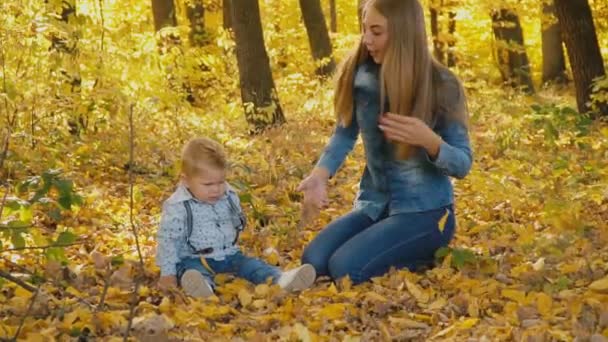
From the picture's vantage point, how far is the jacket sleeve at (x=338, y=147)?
4.94m

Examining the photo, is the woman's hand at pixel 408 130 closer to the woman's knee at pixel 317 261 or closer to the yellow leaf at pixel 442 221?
the yellow leaf at pixel 442 221

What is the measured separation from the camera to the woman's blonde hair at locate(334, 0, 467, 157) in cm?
461

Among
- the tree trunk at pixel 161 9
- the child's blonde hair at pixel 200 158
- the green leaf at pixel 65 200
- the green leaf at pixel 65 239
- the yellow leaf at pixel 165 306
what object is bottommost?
the yellow leaf at pixel 165 306

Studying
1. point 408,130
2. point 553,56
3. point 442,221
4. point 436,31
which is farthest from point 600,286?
point 436,31

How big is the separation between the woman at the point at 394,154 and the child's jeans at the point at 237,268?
0.32 m

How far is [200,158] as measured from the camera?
458cm

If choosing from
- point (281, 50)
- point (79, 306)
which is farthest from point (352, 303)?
point (281, 50)

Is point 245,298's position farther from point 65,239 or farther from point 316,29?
point 316,29

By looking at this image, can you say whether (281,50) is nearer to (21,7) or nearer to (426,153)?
(21,7)

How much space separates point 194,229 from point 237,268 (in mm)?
314

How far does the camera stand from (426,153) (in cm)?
466

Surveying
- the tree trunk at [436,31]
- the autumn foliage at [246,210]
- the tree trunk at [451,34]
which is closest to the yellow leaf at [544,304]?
the autumn foliage at [246,210]

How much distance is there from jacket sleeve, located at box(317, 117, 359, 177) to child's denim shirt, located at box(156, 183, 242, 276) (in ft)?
1.76

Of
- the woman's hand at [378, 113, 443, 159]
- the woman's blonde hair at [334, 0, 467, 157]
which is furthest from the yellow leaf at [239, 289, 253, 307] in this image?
the woman's blonde hair at [334, 0, 467, 157]
